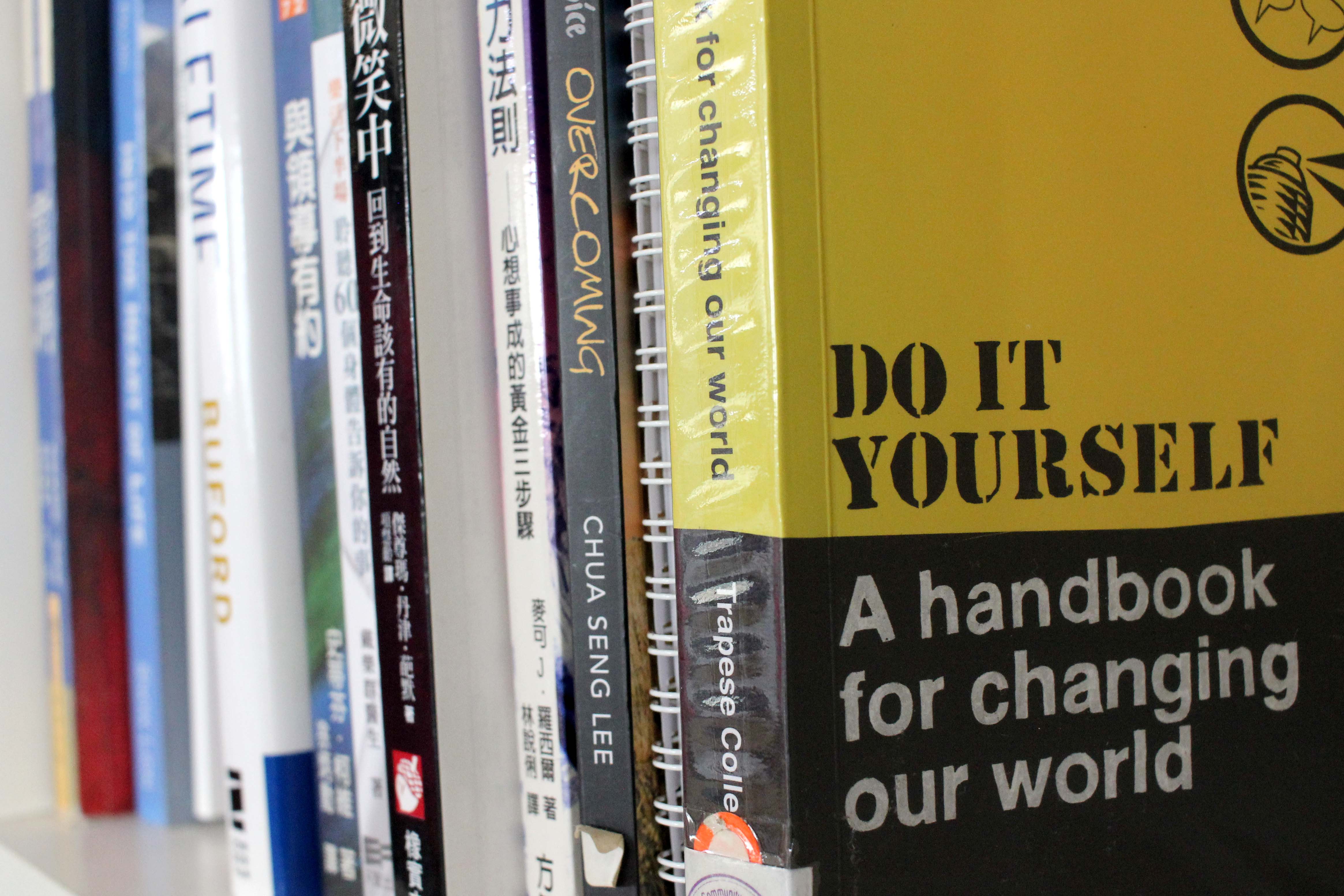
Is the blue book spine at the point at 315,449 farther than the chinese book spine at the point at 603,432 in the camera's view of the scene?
Yes

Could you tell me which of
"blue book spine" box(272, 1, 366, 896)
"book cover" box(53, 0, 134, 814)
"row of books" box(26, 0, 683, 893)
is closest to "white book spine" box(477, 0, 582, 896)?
"row of books" box(26, 0, 683, 893)

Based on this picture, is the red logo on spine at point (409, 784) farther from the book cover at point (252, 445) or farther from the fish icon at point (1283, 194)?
the fish icon at point (1283, 194)

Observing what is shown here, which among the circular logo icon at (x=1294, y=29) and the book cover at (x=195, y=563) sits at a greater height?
the circular logo icon at (x=1294, y=29)

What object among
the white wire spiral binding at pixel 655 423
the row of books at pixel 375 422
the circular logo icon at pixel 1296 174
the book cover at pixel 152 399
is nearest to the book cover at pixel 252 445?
the row of books at pixel 375 422

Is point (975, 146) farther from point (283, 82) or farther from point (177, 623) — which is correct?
point (177, 623)

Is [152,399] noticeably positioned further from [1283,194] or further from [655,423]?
[1283,194]

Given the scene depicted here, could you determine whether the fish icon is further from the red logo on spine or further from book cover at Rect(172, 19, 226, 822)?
book cover at Rect(172, 19, 226, 822)

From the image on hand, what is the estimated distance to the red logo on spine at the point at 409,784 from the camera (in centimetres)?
44

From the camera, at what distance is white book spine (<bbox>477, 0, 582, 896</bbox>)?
413 millimetres

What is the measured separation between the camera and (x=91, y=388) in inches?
25.0

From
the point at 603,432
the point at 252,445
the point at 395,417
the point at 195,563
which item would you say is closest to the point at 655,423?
the point at 603,432

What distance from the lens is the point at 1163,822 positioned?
38cm

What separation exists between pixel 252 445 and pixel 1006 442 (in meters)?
0.37

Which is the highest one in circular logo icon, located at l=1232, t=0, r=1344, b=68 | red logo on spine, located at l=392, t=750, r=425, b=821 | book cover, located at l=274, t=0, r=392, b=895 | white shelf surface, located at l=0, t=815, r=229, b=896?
circular logo icon, located at l=1232, t=0, r=1344, b=68
